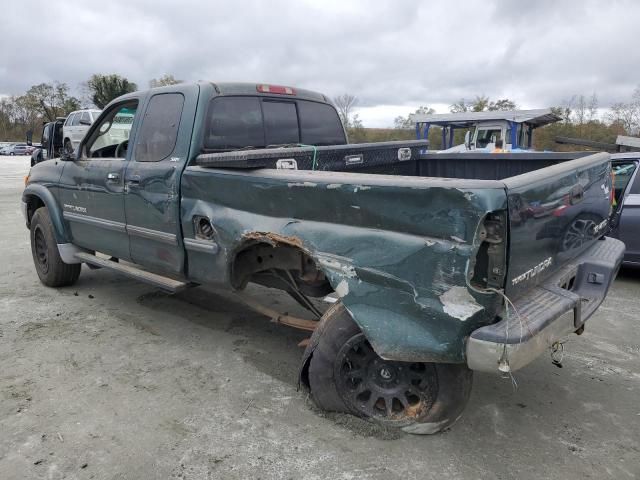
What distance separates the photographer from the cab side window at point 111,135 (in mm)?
4746

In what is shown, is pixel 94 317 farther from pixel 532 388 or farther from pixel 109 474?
pixel 532 388

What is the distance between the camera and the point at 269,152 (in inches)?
135

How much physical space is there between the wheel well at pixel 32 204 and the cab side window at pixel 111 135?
128cm

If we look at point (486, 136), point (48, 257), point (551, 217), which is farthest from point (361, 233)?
point (486, 136)

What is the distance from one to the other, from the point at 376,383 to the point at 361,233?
0.90m

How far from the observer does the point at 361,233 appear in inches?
107

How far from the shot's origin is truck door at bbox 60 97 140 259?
443cm

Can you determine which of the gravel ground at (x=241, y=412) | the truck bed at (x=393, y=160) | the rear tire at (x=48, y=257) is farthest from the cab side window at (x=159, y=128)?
the rear tire at (x=48, y=257)

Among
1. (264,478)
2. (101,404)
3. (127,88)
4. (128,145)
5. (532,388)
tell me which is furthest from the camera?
(127,88)

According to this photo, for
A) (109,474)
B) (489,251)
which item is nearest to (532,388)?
(489,251)

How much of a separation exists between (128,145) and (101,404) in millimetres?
2161

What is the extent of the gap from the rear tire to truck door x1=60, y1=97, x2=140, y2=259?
1.33 feet

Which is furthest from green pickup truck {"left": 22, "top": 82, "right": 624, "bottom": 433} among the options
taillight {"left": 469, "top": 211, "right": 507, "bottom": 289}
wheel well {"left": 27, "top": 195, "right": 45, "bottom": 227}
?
wheel well {"left": 27, "top": 195, "right": 45, "bottom": 227}

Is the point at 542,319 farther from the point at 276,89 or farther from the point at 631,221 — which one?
the point at 631,221
